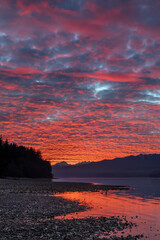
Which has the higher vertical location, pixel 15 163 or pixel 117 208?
pixel 15 163

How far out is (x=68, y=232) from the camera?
48.9 ft

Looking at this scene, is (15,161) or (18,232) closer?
(18,232)

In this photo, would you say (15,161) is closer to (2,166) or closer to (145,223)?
(2,166)

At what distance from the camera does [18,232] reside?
1432 cm

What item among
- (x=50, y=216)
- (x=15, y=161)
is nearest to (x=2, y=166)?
(x=15, y=161)

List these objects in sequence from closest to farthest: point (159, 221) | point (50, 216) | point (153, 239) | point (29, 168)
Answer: point (153, 239) < point (50, 216) < point (159, 221) < point (29, 168)

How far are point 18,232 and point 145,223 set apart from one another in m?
11.6

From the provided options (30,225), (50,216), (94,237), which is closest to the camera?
(94,237)

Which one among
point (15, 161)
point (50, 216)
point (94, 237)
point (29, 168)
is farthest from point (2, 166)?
point (94, 237)

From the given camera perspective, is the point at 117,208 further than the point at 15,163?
No

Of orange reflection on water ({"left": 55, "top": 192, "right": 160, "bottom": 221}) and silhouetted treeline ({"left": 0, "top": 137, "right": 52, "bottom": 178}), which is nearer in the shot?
orange reflection on water ({"left": 55, "top": 192, "right": 160, "bottom": 221})

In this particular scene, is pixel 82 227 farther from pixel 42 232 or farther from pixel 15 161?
pixel 15 161

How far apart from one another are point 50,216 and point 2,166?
102483 millimetres

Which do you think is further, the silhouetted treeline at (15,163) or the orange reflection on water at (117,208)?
the silhouetted treeline at (15,163)
